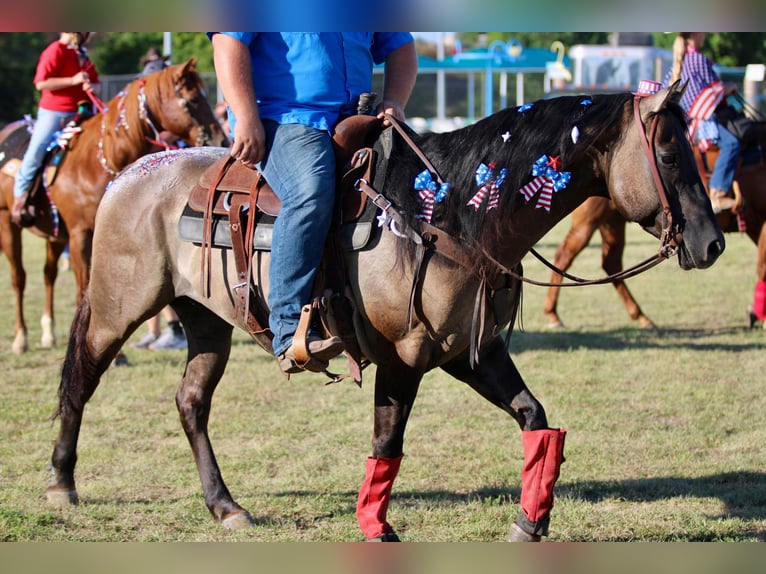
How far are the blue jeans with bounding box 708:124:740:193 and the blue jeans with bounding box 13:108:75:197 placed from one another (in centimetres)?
611

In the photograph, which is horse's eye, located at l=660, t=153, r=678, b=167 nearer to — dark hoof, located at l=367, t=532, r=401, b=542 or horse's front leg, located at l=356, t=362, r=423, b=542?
horse's front leg, located at l=356, t=362, r=423, b=542

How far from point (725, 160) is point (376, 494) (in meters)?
6.63

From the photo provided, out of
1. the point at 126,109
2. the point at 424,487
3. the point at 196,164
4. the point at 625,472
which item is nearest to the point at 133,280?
the point at 196,164

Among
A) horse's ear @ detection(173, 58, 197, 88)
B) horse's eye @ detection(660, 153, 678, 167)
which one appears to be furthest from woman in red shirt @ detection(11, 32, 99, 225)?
horse's eye @ detection(660, 153, 678, 167)

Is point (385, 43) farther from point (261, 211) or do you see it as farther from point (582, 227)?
point (582, 227)

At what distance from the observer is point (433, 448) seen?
242 inches

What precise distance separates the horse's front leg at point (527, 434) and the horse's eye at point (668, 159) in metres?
1.13

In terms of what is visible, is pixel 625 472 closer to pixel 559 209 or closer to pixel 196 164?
pixel 559 209

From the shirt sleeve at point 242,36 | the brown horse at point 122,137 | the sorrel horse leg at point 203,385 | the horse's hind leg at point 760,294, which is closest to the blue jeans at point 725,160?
Result: the horse's hind leg at point 760,294

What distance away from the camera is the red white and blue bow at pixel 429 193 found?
392cm

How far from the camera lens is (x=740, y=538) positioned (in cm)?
448

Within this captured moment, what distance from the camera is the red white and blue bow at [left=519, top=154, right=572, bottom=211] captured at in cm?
377

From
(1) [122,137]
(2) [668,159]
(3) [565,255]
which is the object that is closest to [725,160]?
(3) [565,255]

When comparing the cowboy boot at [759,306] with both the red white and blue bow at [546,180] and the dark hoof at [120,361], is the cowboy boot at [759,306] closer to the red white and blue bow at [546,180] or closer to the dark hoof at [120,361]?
the dark hoof at [120,361]
